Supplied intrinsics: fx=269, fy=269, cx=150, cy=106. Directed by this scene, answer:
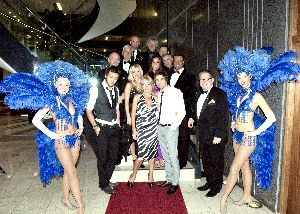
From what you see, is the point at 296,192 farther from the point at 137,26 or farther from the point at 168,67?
the point at 137,26

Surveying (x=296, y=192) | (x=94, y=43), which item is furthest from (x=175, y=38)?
(x=94, y=43)

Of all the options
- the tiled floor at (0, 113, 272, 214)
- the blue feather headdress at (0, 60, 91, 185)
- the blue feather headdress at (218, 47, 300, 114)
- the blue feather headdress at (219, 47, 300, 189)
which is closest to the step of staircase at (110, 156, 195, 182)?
the tiled floor at (0, 113, 272, 214)

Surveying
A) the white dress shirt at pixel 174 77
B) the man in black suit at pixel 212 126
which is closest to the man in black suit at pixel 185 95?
the white dress shirt at pixel 174 77

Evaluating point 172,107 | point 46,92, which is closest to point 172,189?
point 172,107

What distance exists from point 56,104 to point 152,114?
1.28m

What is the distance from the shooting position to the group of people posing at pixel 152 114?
2.74 metres

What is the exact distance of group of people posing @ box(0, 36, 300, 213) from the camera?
274 cm

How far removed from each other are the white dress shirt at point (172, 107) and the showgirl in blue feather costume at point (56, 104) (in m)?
0.99

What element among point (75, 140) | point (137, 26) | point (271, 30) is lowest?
point (75, 140)

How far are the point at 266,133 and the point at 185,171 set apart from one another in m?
1.54

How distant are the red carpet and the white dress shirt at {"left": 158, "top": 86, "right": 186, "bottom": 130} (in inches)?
36.1

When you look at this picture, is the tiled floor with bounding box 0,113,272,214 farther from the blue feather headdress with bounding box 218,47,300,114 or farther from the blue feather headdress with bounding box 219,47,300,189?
the blue feather headdress with bounding box 218,47,300,114

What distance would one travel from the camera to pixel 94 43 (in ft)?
52.8

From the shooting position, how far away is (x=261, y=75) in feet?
9.01
